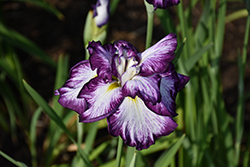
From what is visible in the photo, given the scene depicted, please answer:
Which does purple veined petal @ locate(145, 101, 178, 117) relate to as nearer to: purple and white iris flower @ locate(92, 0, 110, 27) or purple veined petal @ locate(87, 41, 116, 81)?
purple veined petal @ locate(87, 41, 116, 81)

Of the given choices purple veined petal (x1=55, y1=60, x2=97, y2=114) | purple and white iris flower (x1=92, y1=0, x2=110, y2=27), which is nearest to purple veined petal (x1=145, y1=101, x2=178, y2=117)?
purple veined petal (x1=55, y1=60, x2=97, y2=114)

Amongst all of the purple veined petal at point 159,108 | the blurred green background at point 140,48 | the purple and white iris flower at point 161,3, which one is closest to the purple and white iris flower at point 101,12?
the blurred green background at point 140,48

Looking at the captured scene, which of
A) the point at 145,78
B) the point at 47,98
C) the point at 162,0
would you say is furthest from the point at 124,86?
the point at 47,98

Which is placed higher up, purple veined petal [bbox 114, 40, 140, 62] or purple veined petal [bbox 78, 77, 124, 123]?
purple veined petal [bbox 114, 40, 140, 62]

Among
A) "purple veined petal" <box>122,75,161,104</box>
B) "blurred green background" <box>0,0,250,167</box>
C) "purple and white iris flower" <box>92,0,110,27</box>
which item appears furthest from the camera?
"blurred green background" <box>0,0,250,167</box>

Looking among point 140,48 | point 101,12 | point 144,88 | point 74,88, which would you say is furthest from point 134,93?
point 140,48

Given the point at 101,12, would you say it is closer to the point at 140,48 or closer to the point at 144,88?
the point at 144,88
